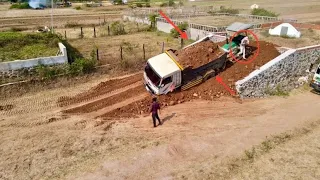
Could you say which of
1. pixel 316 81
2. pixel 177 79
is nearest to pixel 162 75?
pixel 177 79

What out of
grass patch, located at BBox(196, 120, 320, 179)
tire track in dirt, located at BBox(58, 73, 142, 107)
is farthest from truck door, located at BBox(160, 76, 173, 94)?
grass patch, located at BBox(196, 120, 320, 179)

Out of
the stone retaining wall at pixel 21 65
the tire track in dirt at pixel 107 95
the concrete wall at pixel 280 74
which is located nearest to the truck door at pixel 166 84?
the tire track in dirt at pixel 107 95

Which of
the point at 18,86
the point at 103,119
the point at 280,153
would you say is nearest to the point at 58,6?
the point at 18,86

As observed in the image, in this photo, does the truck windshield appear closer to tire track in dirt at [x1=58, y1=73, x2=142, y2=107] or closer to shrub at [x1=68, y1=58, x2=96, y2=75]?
tire track in dirt at [x1=58, y1=73, x2=142, y2=107]

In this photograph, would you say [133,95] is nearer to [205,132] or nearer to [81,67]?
[81,67]

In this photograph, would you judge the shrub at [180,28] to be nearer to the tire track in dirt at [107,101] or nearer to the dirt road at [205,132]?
the tire track in dirt at [107,101]

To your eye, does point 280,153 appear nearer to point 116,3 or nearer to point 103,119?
point 103,119
